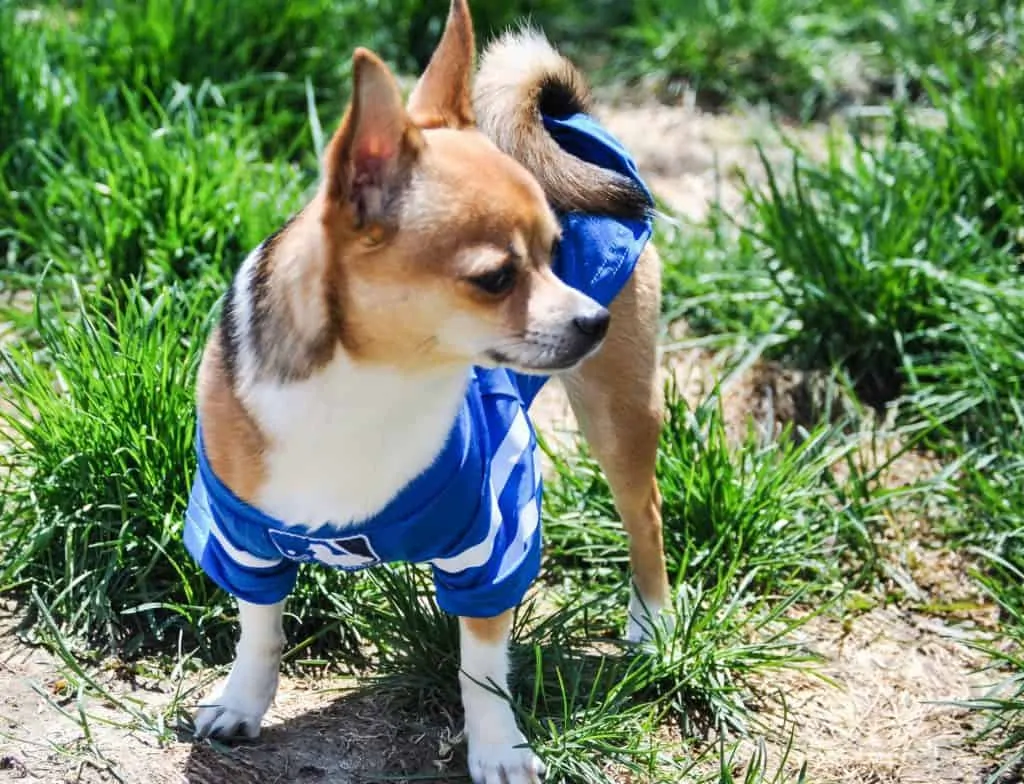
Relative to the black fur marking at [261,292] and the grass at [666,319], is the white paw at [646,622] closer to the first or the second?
the grass at [666,319]

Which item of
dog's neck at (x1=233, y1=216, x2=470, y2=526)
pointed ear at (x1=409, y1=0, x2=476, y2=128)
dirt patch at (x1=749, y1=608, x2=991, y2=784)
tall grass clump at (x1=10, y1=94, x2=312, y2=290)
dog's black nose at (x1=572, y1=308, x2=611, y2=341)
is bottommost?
dirt patch at (x1=749, y1=608, x2=991, y2=784)

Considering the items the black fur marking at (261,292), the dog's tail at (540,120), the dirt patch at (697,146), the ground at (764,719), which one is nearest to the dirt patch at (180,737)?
the ground at (764,719)

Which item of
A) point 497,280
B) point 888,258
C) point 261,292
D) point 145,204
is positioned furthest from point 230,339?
point 888,258

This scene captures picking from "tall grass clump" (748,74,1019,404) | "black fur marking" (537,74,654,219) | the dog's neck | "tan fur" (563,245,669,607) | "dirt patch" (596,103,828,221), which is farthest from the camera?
"dirt patch" (596,103,828,221)

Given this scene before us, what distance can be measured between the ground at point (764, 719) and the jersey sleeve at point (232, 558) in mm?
351

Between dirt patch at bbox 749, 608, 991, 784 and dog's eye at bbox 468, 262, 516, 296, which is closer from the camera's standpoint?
dog's eye at bbox 468, 262, 516, 296

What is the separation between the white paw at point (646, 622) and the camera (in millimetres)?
3309

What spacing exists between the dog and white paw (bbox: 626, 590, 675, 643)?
51 centimetres

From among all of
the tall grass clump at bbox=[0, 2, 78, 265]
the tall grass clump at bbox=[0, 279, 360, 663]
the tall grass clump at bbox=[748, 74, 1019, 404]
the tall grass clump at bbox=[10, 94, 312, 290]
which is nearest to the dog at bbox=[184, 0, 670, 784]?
the tall grass clump at bbox=[0, 279, 360, 663]

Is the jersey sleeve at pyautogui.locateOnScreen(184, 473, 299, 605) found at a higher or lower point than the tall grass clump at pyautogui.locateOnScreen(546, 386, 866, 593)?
higher

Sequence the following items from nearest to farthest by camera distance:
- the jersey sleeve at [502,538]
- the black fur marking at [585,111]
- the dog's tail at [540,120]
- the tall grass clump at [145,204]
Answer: the jersey sleeve at [502,538]
the dog's tail at [540,120]
the black fur marking at [585,111]
the tall grass clump at [145,204]

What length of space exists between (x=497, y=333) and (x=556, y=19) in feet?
13.7

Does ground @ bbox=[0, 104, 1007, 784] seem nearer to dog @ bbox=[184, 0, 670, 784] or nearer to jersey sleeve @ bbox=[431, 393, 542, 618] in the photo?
dog @ bbox=[184, 0, 670, 784]

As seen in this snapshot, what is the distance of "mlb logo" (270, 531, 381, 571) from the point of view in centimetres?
262
